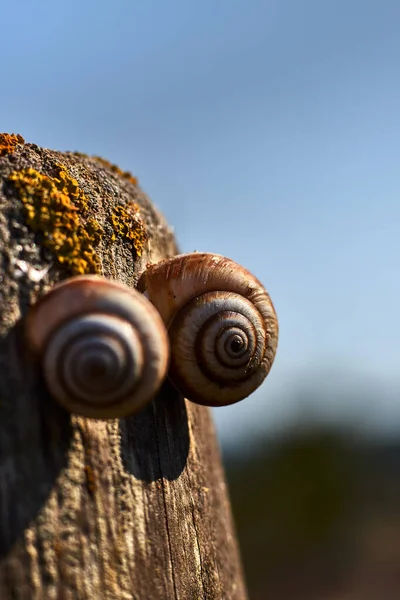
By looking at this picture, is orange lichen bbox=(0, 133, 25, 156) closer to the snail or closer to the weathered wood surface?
the weathered wood surface

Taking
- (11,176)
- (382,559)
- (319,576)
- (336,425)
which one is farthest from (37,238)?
(382,559)

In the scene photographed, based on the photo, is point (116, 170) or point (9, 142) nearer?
point (9, 142)

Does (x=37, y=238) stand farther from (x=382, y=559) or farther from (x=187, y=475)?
(x=382, y=559)

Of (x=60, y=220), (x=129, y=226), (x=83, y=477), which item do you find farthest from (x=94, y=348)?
(x=129, y=226)

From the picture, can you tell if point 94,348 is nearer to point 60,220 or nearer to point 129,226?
point 60,220

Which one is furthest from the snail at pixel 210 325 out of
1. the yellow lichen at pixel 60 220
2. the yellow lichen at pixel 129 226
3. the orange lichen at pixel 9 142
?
the orange lichen at pixel 9 142
